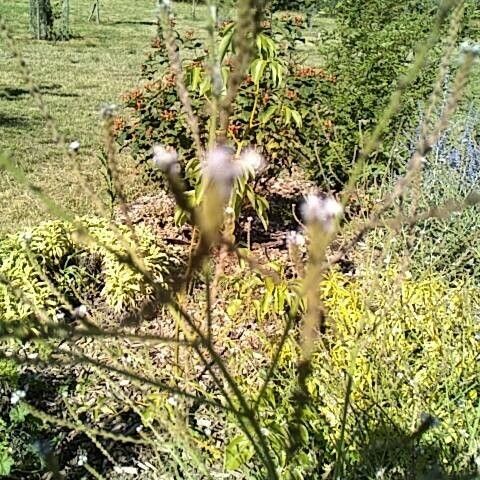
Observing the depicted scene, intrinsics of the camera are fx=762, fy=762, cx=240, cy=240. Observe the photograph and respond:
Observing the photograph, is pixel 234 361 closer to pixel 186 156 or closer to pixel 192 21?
pixel 186 156

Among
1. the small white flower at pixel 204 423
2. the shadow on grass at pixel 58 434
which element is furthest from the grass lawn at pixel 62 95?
the small white flower at pixel 204 423

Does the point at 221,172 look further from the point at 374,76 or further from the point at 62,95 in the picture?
the point at 62,95

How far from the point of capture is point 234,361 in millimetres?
3078

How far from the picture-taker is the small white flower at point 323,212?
54cm

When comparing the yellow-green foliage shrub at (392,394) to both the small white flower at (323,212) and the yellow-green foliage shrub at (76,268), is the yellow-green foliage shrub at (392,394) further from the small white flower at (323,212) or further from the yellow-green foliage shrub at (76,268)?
the yellow-green foliage shrub at (76,268)

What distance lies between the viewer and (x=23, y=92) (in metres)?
9.74

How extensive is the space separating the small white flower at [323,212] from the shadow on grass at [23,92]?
908 cm

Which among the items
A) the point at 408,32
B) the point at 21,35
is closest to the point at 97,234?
the point at 408,32

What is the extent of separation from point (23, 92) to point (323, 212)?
9.79 m

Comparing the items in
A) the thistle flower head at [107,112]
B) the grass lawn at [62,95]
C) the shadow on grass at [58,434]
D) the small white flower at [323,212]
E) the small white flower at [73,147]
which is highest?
the thistle flower head at [107,112]

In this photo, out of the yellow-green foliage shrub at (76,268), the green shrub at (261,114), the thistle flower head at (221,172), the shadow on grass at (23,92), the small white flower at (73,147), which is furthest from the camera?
the shadow on grass at (23,92)

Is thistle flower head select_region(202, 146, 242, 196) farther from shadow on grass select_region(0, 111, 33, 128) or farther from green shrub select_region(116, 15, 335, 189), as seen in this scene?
shadow on grass select_region(0, 111, 33, 128)

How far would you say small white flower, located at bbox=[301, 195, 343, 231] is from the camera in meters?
0.54

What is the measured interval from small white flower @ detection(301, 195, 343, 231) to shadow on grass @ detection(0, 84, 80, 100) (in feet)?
29.8
